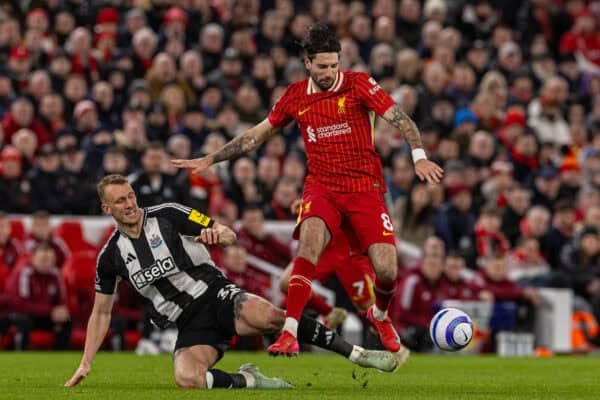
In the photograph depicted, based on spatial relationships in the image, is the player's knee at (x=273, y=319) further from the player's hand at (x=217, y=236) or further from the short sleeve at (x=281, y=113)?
the short sleeve at (x=281, y=113)

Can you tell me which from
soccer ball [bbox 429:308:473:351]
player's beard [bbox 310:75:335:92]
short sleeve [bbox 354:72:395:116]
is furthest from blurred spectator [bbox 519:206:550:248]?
player's beard [bbox 310:75:335:92]

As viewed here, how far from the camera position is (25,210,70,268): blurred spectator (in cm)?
1659

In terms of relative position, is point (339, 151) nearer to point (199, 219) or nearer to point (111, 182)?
point (199, 219)

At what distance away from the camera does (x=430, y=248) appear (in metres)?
17.5

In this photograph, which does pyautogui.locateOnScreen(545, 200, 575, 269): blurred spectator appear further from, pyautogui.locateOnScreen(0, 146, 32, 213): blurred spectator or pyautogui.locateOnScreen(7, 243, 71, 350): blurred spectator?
pyautogui.locateOnScreen(0, 146, 32, 213): blurred spectator

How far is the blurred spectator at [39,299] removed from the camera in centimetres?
1645

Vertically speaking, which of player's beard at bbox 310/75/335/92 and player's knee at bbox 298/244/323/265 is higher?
player's beard at bbox 310/75/335/92

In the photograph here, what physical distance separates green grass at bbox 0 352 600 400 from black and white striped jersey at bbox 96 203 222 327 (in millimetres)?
684

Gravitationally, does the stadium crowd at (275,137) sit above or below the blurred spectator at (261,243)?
above

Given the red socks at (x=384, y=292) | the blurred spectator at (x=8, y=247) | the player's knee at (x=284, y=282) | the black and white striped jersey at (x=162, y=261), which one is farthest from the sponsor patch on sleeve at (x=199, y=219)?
the blurred spectator at (x=8, y=247)

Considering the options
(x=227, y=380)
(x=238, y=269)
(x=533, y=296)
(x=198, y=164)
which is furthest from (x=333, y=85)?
(x=533, y=296)

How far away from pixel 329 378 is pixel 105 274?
244 cm

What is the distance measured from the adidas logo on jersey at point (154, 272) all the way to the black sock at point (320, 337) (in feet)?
3.37

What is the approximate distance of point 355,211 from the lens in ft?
36.1
